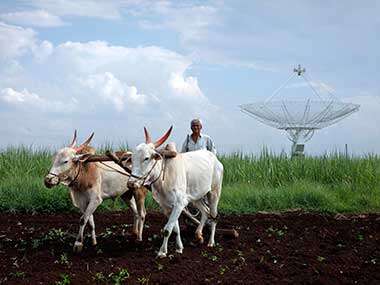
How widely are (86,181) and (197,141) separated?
1.92 meters

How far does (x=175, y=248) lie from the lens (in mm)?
8180

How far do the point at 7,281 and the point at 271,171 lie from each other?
10.9 meters

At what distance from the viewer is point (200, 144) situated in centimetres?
933

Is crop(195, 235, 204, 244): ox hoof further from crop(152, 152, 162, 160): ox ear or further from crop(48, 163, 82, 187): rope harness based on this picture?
crop(48, 163, 82, 187): rope harness

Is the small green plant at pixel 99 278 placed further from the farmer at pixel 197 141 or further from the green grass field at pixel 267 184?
the green grass field at pixel 267 184

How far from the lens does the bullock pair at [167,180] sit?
287 inches

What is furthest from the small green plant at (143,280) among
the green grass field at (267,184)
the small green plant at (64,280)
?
the green grass field at (267,184)

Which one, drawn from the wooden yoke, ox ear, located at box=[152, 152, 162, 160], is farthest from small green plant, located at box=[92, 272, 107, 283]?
ox ear, located at box=[152, 152, 162, 160]

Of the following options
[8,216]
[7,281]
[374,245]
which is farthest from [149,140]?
[8,216]

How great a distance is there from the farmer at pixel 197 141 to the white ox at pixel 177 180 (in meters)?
0.55

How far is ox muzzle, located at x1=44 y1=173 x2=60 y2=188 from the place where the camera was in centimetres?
773

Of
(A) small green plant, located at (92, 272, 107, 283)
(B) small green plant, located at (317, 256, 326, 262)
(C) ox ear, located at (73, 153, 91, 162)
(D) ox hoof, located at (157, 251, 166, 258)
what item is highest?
(C) ox ear, located at (73, 153, 91, 162)

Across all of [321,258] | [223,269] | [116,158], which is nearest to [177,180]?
[116,158]

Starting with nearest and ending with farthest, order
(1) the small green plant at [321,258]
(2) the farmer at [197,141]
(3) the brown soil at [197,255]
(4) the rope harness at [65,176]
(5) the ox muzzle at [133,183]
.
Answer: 1. (3) the brown soil at [197,255]
2. (5) the ox muzzle at [133,183]
3. (4) the rope harness at [65,176]
4. (1) the small green plant at [321,258]
5. (2) the farmer at [197,141]
